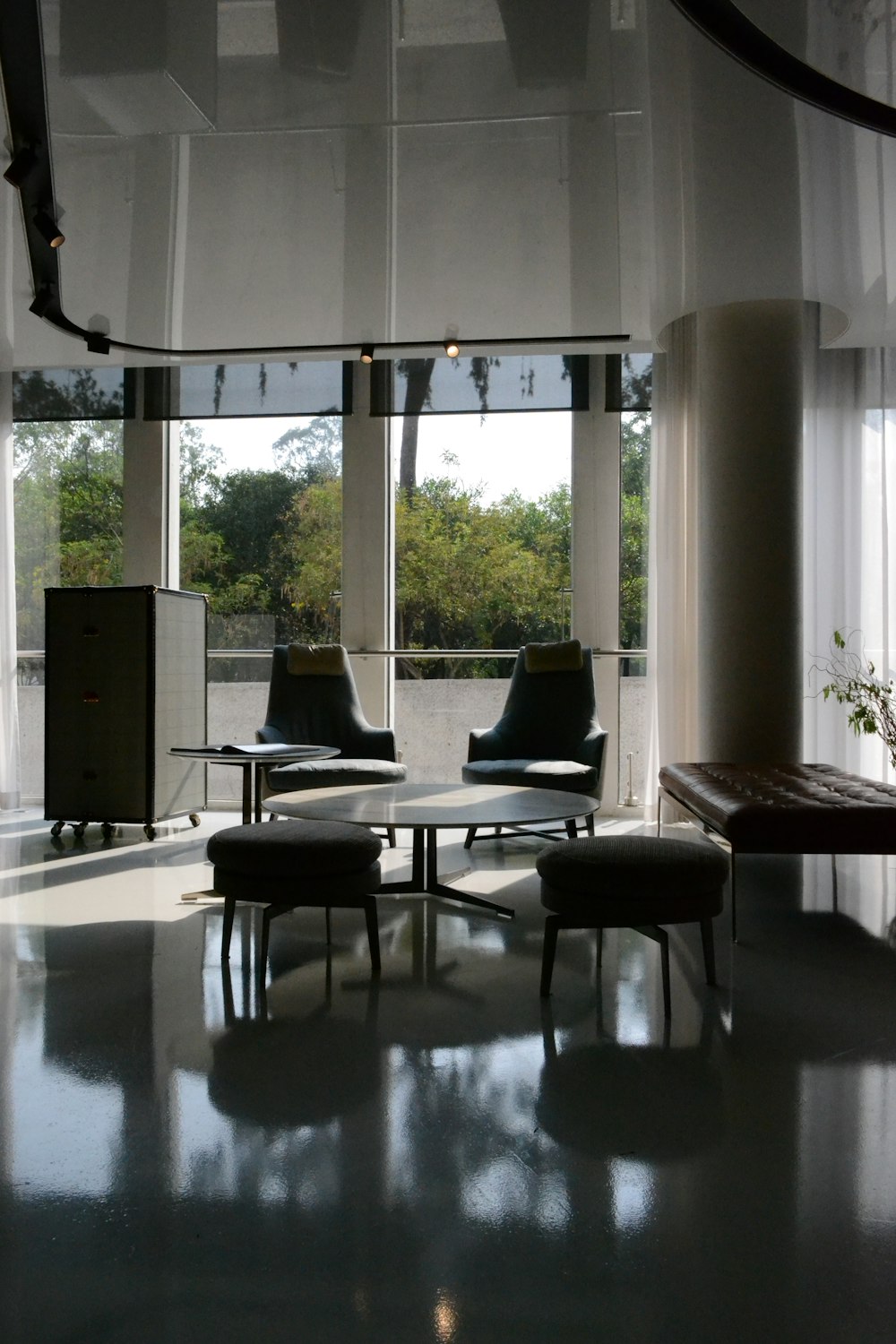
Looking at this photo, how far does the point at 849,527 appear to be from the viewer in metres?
6.73

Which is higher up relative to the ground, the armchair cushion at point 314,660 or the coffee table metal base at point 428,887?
→ the armchair cushion at point 314,660

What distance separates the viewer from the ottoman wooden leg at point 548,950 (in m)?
3.08

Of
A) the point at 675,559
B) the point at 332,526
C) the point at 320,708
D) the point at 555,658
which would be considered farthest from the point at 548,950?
the point at 332,526

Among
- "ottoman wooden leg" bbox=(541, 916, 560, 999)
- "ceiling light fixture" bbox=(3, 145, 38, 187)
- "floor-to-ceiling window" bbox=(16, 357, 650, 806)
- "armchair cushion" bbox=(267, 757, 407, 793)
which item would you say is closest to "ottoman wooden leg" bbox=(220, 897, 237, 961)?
"ottoman wooden leg" bbox=(541, 916, 560, 999)

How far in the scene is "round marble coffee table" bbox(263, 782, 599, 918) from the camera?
12.1 feet

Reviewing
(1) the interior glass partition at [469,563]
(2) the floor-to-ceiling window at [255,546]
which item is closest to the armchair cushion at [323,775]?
(1) the interior glass partition at [469,563]

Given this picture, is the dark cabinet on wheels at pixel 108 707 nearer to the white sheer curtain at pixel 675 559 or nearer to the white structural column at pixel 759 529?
the white sheer curtain at pixel 675 559

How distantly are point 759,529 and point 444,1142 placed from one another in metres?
4.30

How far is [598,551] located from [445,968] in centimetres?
427

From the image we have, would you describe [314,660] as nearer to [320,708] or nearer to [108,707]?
[320,708]

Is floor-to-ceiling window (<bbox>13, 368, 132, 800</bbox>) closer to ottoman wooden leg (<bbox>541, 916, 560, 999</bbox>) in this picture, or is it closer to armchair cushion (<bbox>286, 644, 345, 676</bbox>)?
armchair cushion (<bbox>286, 644, 345, 676</bbox>)

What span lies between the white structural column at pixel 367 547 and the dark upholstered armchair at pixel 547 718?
1.30 meters

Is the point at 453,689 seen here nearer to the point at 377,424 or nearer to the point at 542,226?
the point at 377,424

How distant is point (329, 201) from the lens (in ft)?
15.3
